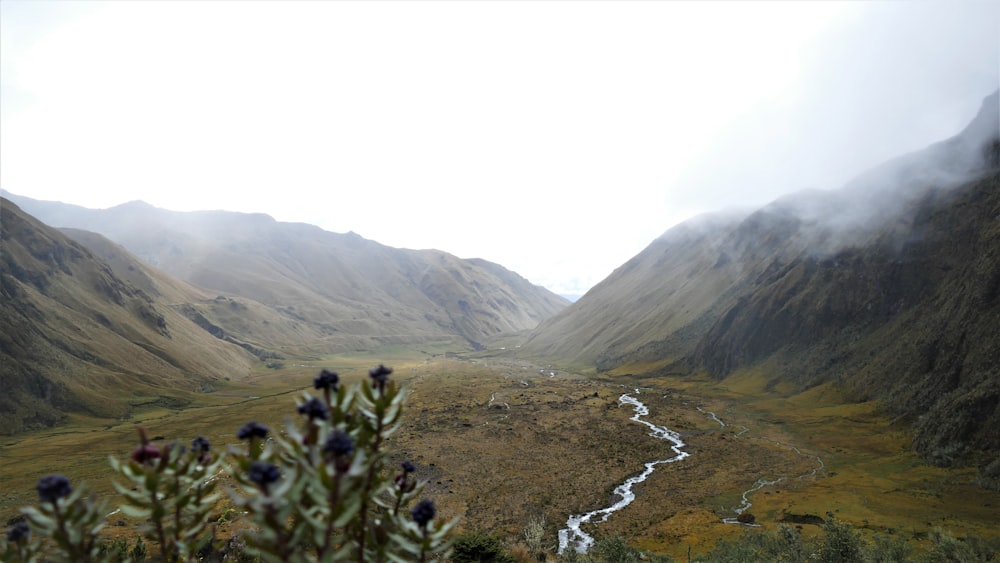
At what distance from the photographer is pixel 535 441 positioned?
7244 cm

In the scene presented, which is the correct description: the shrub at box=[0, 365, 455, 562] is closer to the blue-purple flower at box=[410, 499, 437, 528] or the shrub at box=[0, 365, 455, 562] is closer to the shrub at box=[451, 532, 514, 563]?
the blue-purple flower at box=[410, 499, 437, 528]

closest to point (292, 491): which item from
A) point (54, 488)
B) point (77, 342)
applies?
point (54, 488)

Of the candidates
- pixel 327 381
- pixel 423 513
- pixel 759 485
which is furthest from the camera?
pixel 759 485

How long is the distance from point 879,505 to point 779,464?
14.5 meters

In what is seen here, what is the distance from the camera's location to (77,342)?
413ft

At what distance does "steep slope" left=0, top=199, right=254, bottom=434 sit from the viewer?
106 meters

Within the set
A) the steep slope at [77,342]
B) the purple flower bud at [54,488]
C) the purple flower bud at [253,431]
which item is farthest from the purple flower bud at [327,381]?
the steep slope at [77,342]

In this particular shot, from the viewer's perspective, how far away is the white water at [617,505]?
125 ft

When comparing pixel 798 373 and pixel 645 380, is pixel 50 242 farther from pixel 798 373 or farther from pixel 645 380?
pixel 798 373

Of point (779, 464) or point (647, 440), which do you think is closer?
point (779, 464)

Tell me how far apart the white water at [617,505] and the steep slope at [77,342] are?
119123 millimetres

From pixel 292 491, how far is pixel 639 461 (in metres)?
65.4

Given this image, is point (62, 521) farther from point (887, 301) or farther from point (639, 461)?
point (887, 301)

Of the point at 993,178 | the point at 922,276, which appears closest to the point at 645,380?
the point at 922,276
